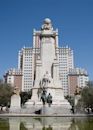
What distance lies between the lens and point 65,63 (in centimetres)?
18500

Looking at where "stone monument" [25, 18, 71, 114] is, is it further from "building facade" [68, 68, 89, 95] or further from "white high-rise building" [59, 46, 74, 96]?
"building facade" [68, 68, 89, 95]

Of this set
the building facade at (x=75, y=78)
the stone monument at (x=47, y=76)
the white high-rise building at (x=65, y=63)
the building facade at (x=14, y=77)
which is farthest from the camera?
the building facade at (x=75, y=78)

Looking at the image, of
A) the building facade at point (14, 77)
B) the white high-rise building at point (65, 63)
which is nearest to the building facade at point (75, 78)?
the white high-rise building at point (65, 63)

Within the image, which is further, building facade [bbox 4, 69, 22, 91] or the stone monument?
building facade [bbox 4, 69, 22, 91]

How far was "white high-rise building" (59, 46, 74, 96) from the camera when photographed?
182 meters

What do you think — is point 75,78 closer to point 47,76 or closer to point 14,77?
point 14,77

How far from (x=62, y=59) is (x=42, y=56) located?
359ft

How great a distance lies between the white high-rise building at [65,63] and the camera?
7180 inches

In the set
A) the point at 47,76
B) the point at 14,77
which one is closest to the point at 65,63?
the point at 14,77

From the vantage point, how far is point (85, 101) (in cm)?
7388

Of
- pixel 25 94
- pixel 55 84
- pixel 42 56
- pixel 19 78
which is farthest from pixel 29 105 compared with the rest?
pixel 19 78

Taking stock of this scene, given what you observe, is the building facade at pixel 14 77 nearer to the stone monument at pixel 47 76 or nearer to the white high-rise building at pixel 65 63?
the white high-rise building at pixel 65 63

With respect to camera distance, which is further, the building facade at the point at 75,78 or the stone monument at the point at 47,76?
the building facade at the point at 75,78

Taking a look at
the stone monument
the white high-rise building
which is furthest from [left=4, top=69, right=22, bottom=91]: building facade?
the stone monument
